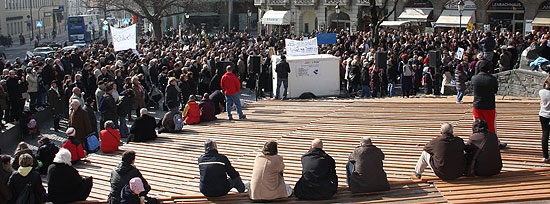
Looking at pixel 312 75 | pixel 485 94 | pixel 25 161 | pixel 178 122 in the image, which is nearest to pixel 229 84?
pixel 178 122

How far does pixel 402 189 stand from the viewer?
8.59 m

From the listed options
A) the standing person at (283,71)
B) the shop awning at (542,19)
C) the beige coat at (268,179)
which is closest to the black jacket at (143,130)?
the beige coat at (268,179)

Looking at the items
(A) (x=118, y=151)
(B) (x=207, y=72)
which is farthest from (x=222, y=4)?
(A) (x=118, y=151)

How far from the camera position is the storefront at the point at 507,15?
140 ft

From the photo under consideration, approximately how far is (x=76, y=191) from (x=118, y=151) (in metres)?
3.45

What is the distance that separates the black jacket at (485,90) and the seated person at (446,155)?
1.51m

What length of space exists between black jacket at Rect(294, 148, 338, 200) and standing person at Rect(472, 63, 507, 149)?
2951mm

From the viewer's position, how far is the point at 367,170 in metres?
8.30

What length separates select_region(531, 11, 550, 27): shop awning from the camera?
135 feet

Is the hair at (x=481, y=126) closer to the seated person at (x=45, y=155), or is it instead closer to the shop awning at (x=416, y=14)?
the seated person at (x=45, y=155)

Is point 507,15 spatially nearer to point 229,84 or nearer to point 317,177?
point 229,84

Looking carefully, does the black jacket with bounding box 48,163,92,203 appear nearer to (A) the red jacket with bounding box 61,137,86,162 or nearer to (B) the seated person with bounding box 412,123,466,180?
(A) the red jacket with bounding box 61,137,86,162

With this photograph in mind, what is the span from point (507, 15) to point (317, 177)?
128 feet

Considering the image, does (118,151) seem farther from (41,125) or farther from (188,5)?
(188,5)
